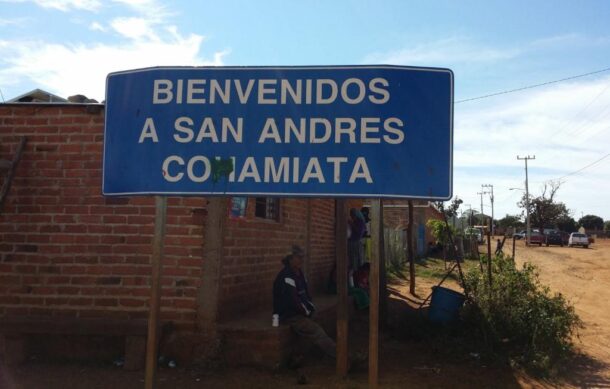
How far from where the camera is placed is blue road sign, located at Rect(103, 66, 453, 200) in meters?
3.68

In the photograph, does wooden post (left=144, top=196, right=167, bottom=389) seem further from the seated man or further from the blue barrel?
the blue barrel

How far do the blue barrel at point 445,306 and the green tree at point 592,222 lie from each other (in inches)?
4327

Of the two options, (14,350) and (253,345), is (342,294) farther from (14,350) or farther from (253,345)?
(14,350)

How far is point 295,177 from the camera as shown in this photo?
3809 millimetres

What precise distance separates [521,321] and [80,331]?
5.37 m

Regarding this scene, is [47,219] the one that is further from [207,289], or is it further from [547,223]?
[547,223]

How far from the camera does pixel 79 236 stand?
6336 mm

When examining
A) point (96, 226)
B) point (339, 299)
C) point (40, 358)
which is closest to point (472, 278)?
point (339, 299)

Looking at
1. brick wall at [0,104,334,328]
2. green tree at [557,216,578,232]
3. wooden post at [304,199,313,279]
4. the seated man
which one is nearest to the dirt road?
the seated man

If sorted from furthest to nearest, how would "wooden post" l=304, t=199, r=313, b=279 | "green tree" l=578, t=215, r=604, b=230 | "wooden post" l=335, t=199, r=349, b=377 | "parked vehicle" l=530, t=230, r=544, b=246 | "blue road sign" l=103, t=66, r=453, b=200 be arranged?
"green tree" l=578, t=215, r=604, b=230 < "parked vehicle" l=530, t=230, r=544, b=246 < "wooden post" l=304, t=199, r=313, b=279 < "wooden post" l=335, t=199, r=349, b=377 < "blue road sign" l=103, t=66, r=453, b=200

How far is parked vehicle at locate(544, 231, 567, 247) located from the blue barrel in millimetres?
49981

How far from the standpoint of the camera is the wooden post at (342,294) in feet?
18.9

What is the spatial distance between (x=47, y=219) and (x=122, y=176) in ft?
9.71

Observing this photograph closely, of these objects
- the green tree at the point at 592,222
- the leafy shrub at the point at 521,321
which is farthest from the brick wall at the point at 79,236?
the green tree at the point at 592,222
